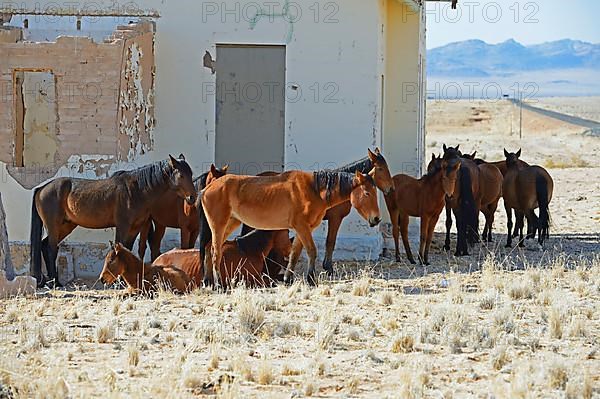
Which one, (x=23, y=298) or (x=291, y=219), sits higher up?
(x=291, y=219)

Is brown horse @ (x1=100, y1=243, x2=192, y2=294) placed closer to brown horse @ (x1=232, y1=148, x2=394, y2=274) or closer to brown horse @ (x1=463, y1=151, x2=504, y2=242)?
brown horse @ (x1=232, y1=148, x2=394, y2=274)

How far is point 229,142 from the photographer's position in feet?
51.4

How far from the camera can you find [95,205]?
540 inches

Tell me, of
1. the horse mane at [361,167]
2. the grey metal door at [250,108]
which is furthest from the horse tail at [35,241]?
the horse mane at [361,167]

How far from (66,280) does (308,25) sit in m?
4.82

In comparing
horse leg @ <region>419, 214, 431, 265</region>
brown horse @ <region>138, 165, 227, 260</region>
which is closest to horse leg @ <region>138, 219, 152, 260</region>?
brown horse @ <region>138, 165, 227, 260</region>

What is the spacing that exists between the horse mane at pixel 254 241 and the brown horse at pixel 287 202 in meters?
0.34

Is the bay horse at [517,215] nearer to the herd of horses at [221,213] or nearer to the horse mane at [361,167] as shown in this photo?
the herd of horses at [221,213]

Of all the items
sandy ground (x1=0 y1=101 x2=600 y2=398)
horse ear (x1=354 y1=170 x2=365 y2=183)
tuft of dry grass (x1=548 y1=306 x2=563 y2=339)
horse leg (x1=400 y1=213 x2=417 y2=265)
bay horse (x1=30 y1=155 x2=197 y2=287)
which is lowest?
sandy ground (x1=0 y1=101 x2=600 y2=398)

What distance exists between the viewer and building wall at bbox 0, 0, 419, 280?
15172 mm

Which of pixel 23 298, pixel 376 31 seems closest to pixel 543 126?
pixel 376 31

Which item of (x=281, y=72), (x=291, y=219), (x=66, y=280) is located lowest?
(x=66, y=280)

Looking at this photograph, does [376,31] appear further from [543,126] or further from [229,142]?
[543,126]

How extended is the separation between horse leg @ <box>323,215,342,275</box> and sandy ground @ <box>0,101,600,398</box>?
0.34 metres
